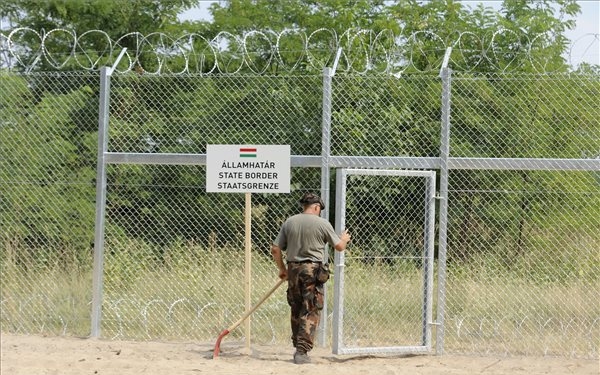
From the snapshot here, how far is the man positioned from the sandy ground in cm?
27

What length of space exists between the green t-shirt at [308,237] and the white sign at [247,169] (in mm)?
511

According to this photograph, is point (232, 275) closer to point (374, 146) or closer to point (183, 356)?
point (183, 356)

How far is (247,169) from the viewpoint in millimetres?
8648

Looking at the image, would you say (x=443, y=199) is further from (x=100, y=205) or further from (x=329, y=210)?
(x=100, y=205)

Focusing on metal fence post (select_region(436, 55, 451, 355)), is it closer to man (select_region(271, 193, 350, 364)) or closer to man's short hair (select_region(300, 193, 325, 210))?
man (select_region(271, 193, 350, 364))

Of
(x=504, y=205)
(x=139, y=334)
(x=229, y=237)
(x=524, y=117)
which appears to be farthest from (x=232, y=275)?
(x=524, y=117)

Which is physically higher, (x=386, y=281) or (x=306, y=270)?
(x=306, y=270)

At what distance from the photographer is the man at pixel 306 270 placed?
812cm

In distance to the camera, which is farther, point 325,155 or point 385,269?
point 385,269

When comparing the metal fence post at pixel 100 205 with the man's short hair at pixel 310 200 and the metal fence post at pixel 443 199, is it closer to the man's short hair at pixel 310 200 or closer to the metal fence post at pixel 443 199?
the man's short hair at pixel 310 200

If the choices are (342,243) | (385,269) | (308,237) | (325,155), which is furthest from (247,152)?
(385,269)

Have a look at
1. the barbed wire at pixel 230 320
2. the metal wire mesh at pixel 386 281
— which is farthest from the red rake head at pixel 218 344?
the metal wire mesh at pixel 386 281

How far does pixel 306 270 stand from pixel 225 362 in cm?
111

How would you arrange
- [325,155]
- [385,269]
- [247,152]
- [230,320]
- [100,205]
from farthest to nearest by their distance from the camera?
[230,320] < [100,205] < [385,269] < [325,155] < [247,152]
